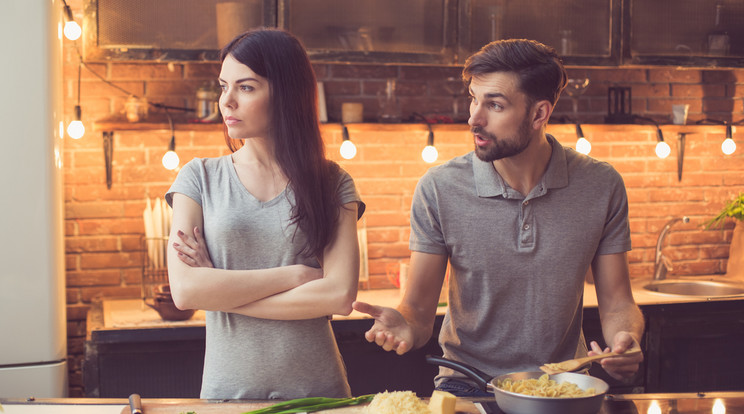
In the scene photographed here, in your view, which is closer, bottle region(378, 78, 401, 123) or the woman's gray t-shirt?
the woman's gray t-shirt

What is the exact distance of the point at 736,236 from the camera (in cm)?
369

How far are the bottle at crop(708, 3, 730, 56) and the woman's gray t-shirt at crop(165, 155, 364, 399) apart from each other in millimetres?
2422

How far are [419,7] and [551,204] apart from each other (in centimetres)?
143

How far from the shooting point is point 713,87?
3.81 metres

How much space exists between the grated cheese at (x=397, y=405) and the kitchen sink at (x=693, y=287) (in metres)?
2.41

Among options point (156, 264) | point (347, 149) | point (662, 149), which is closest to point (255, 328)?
point (156, 264)

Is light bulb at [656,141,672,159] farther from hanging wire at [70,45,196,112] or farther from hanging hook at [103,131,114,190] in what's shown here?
hanging hook at [103,131,114,190]

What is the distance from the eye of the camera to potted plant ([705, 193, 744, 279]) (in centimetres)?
363

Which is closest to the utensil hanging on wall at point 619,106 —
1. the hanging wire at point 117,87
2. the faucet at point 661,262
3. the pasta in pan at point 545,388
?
the faucet at point 661,262

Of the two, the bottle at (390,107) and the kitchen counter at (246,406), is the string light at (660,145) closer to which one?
the bottle at (390,107)

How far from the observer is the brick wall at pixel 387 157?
10.4 ft

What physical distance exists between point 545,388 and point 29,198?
1.79m

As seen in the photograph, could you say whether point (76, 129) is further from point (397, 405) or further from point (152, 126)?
point (397, 405)

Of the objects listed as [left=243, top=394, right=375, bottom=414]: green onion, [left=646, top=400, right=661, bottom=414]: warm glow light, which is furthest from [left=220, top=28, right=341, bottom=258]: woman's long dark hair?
[left=646, top=400, right=661, bottom=414]: warm glow light
